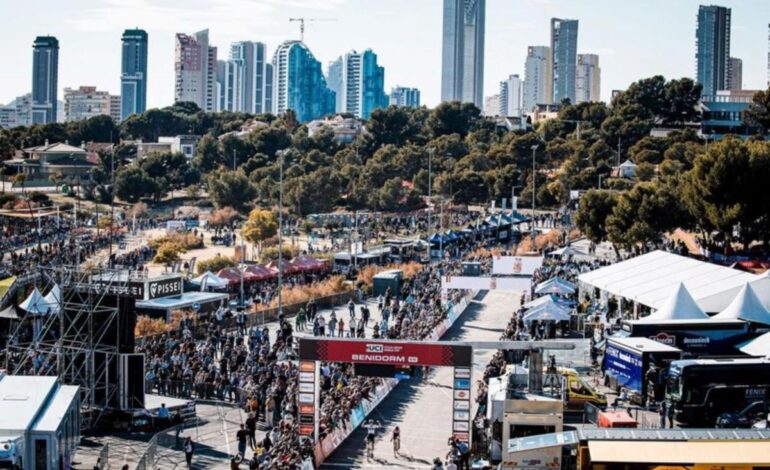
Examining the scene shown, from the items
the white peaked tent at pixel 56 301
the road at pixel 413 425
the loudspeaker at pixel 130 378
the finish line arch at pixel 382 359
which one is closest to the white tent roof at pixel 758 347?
the road at pixel 413 425

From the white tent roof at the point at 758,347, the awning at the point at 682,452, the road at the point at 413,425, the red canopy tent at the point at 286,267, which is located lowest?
the road at the point at 413,425

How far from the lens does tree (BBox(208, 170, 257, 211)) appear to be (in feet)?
266

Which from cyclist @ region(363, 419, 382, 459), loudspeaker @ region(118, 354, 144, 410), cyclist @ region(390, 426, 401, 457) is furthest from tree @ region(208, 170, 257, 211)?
cyclist @ region(390, 426, 401, 457)

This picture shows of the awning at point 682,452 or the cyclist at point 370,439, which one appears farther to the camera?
the cyclist at point 370,439

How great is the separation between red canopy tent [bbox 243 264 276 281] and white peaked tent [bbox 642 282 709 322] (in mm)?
18426

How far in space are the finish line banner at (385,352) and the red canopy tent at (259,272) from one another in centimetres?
2170

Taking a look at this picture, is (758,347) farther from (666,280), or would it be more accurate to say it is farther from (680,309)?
(666,280)

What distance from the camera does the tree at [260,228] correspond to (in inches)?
2409

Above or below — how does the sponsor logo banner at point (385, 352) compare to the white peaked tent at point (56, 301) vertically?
below

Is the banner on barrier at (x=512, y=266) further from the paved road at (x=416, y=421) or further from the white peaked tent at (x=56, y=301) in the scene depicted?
the white peaked tent at (x=56, y=301)

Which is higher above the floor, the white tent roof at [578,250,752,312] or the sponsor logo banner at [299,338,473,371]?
the white tent roof at [578,250,752,312]

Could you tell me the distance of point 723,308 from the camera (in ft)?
105

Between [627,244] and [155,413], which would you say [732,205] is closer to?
[627,244]

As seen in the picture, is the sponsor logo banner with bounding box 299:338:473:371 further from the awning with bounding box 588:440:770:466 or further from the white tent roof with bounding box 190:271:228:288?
the white tent roof with bounding box 190:271:228:288
